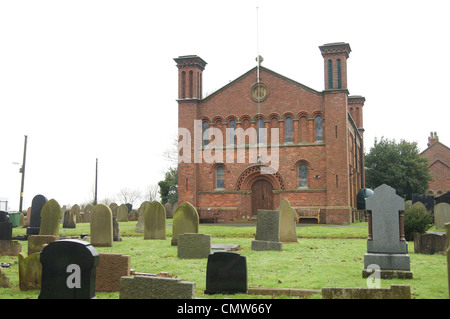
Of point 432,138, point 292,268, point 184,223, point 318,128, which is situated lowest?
point 292,268

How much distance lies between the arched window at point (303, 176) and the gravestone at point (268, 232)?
1669cm

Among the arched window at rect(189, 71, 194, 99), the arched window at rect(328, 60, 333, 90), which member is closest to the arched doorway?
the arched window at rect(328, 60, 333, 90)

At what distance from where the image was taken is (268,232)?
14.5m

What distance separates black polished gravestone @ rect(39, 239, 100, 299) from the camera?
6320 millimetres

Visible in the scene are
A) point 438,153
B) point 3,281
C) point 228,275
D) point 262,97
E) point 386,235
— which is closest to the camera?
point 228,275

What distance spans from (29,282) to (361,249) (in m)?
10.4

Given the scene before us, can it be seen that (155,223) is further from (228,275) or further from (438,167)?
(438,167)

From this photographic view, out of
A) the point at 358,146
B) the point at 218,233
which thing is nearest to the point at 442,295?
the point at 218,233

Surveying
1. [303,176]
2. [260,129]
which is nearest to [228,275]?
[303,176]

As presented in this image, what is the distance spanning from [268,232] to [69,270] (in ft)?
29.3

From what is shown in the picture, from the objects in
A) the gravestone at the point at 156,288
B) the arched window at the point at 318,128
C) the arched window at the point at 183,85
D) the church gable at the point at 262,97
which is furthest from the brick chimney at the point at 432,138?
the gravestone at the point at 156,288

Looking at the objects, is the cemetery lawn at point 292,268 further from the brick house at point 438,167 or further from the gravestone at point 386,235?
the brick house at point 438,167

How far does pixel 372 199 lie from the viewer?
9977 millimetres
